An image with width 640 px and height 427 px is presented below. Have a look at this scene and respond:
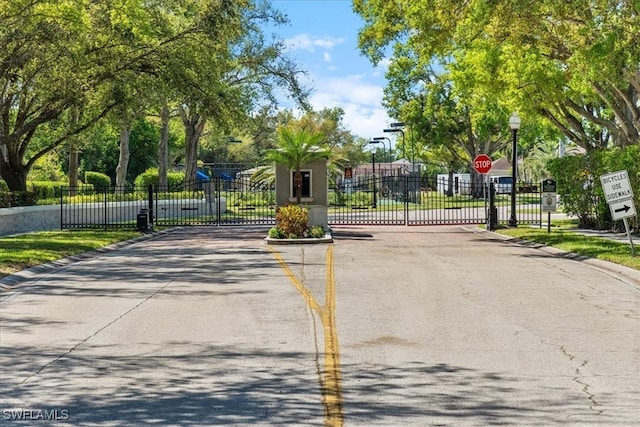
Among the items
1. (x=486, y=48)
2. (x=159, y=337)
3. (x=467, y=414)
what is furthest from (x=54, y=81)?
(x=467, y=414)

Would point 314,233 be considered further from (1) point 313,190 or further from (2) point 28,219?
(2) point 28,219

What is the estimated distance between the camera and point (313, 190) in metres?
30.3

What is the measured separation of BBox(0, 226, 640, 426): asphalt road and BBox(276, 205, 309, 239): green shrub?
827cm

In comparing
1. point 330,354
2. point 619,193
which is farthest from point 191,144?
point 330,354

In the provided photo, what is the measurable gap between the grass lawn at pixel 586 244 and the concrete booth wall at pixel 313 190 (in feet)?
21.2

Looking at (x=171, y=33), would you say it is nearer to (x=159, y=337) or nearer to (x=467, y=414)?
(x=159, y=337)

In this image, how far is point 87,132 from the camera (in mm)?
35469

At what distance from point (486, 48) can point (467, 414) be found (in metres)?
23.2

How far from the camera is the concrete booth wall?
98.2 ft

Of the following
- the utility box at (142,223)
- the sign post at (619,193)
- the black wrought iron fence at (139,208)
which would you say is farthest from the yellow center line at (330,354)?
the black wrought iron fence at (139,208)

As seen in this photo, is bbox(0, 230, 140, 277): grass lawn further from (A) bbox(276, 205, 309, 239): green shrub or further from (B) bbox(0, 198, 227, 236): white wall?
(A) bbox(276, 205, 309, 239): green shrub

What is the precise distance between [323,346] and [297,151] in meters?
19.4

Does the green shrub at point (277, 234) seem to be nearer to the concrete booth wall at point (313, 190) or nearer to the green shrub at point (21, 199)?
the concrete booth wall at point (313, 190)

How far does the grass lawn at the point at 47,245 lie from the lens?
18.2 meters
